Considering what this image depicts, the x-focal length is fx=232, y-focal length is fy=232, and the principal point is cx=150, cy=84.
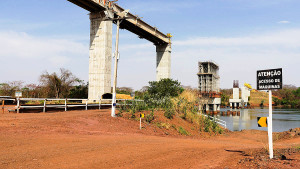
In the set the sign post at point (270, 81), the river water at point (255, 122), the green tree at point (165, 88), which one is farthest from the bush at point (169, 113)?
the river water at point (255, 122)

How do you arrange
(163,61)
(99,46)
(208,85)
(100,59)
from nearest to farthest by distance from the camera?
(100,59), (99,46), (163,61), (208,85)

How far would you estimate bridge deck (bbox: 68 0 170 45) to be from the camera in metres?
31.3

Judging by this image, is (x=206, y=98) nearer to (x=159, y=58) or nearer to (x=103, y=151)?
(x=159, y=58)

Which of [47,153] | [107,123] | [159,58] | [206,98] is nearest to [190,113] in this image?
[107,123]

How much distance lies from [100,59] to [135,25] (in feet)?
42.4

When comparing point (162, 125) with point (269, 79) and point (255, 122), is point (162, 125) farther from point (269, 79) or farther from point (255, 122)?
point (255, 122)

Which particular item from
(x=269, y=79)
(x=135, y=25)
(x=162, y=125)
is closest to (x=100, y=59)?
(x=135, y=25)

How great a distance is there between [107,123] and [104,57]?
18.1 metres

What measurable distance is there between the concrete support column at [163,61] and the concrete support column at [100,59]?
78.7ft

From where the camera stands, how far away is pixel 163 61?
5597cm

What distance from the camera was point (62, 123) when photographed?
510 inches

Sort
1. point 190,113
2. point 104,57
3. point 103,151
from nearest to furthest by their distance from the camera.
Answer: point 103,151 → point 190,113 → point 104,57

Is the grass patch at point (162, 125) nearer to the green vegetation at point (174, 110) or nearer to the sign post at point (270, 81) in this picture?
the green vegetation at point (174, 110)

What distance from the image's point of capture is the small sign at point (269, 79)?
301 inches
